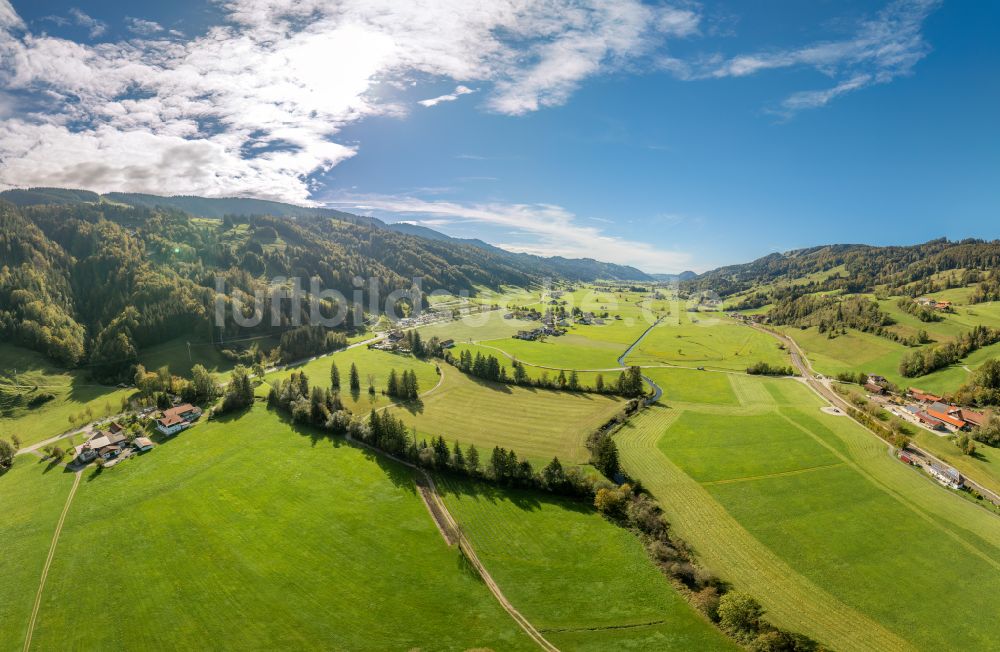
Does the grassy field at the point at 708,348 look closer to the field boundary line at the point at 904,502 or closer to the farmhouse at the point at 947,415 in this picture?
the farmhouse at the point at 947,415

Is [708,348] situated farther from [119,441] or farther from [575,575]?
[119,441]

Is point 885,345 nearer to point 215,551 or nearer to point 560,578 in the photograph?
point 560,578

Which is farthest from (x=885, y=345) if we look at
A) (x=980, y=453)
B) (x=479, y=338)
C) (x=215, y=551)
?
(x=215, y=551)

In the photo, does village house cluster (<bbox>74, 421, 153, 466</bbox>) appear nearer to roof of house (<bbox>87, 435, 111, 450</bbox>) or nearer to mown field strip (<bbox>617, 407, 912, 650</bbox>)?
roof of house (<bbox>87, 435, 111, 450</bbox>)

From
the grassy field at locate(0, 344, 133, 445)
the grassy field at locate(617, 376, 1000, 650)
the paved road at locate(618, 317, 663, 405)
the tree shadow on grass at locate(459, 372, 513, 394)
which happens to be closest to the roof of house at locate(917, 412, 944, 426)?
the grassy field at locate(617, 376, 1000, 650)

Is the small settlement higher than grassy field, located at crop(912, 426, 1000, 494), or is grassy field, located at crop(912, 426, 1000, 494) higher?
grassy field, located at crop(912, 426, 1000, 494)

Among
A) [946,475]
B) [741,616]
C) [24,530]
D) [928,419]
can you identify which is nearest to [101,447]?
[24,530]
